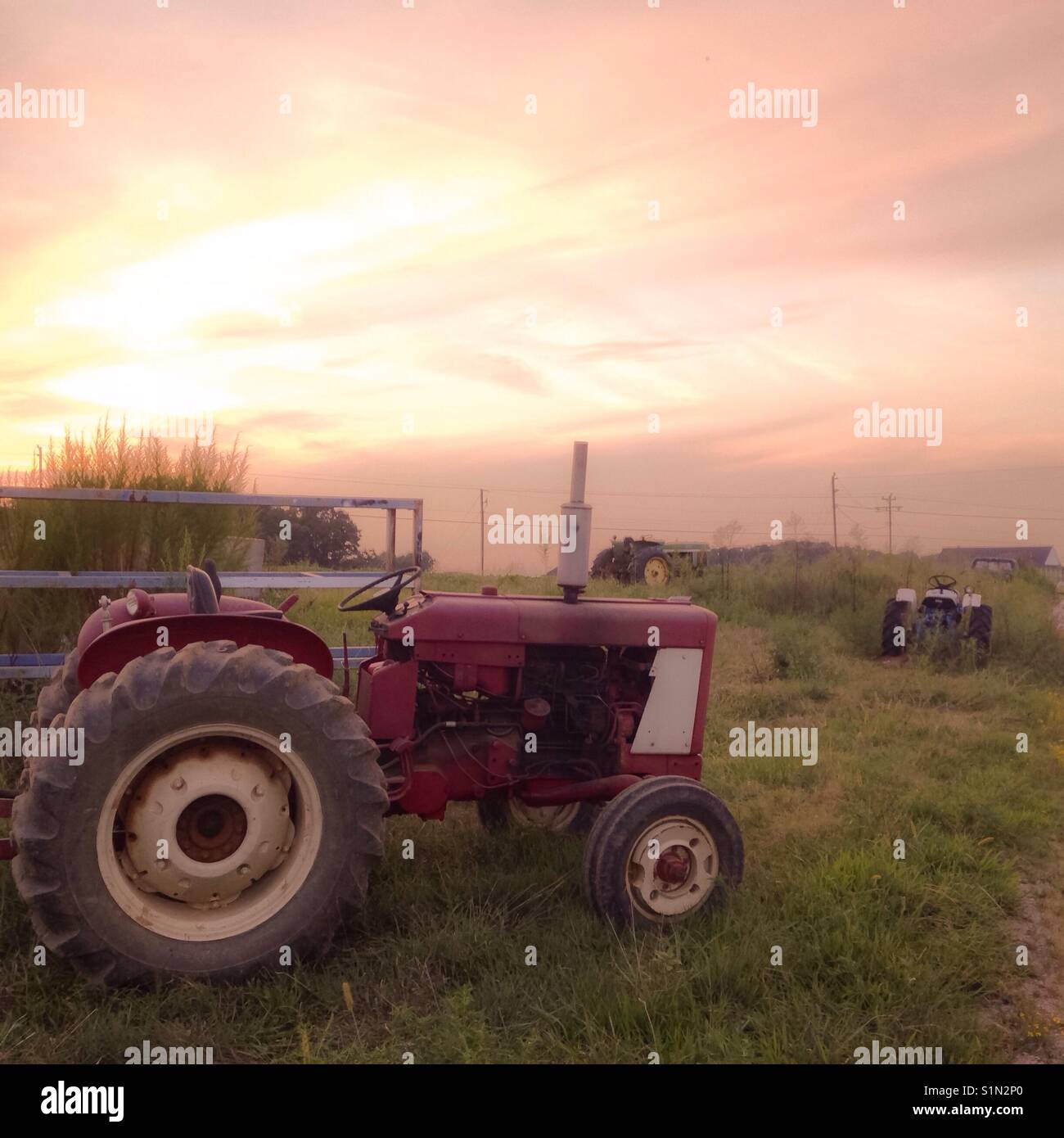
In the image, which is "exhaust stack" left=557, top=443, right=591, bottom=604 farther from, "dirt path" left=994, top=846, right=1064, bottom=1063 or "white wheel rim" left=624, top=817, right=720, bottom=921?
"dirt path" left=994, top=846, right=1064, bottom=1063

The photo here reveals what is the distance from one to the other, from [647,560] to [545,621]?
15.3 meters

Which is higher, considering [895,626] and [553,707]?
[553,707]

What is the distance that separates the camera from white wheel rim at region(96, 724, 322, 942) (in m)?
3.31

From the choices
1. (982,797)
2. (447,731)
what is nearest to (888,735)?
(982,797)

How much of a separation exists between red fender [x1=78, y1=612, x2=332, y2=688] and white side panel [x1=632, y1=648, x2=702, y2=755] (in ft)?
4.88

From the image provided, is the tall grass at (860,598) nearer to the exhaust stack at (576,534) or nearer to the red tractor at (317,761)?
the red tractor at (317,761)

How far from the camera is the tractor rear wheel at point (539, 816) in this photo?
494 cm

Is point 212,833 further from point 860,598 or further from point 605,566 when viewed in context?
point 605,566

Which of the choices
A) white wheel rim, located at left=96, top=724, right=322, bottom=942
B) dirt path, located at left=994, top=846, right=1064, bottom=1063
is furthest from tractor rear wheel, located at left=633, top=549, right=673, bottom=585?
white wheel rim, located at left=96, top=724, right=322, bottom=942

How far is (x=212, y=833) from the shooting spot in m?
3.41

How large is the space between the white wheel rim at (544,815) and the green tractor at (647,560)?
1288 cm

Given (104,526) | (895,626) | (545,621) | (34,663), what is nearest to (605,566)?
(895,626)

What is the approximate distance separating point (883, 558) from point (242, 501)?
1239cm

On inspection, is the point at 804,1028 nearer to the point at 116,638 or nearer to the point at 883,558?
the point at 116,638
